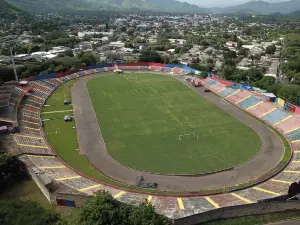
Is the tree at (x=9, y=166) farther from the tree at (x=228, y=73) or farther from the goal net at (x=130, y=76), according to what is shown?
the tree at (x=228, y=73)

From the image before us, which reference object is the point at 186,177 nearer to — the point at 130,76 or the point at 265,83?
the point at 265,83

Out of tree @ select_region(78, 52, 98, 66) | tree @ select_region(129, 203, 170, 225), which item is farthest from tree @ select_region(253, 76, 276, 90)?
tree @ select_region(78, 52, 98, 66)

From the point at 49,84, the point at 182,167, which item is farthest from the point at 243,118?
the point at 49,84

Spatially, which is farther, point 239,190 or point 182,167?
point 182,167

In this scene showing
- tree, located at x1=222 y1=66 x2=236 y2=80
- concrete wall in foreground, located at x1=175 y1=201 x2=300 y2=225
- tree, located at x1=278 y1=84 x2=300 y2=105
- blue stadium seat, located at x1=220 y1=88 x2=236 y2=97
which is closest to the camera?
concrete wall in foreground, located at x1=175 y1=201 x2=300 y2=225

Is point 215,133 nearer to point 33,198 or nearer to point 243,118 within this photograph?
point 243,118

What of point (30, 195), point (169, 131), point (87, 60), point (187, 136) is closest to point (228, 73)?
point (169, 131)

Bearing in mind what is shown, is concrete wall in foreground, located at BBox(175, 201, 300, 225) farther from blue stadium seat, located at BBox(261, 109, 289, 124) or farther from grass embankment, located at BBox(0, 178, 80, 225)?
blue stadium seat, located at BBox(261, 109, 289, 124)
